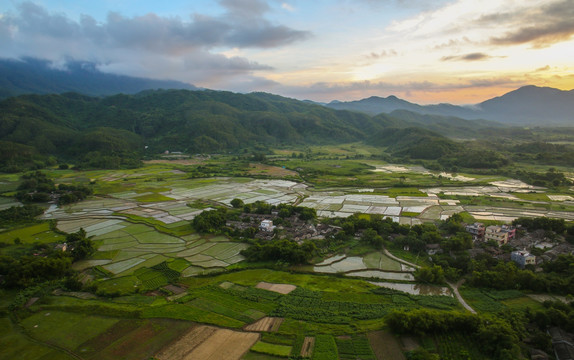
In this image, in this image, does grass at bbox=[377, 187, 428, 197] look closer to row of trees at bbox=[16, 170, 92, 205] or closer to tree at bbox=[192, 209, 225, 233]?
tree at bbox=[192, 209, 225, 233]

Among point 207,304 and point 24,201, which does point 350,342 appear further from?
point 24,201

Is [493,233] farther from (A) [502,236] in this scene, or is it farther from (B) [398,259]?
(B) [398,259]

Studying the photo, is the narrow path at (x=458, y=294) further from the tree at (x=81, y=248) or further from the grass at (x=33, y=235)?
the grass at (x=33, y=235)

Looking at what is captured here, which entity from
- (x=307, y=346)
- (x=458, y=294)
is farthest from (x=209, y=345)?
(x=458, y=294)

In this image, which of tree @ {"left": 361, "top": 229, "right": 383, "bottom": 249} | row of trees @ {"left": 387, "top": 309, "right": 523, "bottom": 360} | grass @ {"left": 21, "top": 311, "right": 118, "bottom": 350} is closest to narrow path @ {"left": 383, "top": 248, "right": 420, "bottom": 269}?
tree @ {"left": 361, "top": 229, "right": 383, "bottom": 249}

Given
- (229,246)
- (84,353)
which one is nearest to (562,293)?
(229,246)

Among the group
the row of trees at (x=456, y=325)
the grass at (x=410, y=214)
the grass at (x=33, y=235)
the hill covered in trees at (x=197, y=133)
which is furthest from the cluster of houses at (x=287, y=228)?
the hill covered in trees at (x=197, y=133)
